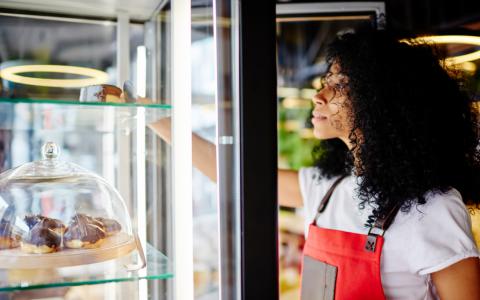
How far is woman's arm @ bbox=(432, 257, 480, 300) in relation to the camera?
3.52 ft

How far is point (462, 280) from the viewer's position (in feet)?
3.52

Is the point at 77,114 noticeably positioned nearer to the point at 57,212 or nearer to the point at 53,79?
the point at 57,212

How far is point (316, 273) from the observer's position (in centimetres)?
134

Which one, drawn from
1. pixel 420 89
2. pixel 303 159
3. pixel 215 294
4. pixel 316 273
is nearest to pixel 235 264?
pixel 215 294

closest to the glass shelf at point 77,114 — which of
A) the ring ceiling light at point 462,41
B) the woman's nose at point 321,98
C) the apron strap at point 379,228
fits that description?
the woman's nose at point 321,98

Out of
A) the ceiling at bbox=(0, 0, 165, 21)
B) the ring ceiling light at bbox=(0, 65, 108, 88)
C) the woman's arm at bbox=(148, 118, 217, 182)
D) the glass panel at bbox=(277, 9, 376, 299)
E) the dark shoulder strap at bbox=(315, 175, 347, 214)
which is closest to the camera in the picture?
the ceiling at bbox=(0, 0, 165, 21)

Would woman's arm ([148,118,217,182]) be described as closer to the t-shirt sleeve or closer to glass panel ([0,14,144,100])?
glass panel ([0,14,144,100])

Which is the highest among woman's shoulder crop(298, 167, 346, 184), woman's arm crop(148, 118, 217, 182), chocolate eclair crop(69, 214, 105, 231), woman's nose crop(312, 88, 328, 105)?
woman's nose crop(312, 88, 328, 105)

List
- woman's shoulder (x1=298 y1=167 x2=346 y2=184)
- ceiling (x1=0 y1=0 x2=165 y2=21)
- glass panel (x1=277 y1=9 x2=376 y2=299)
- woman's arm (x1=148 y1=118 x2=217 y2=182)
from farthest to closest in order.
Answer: glass panel (x1=277 y1=9 x2=376 y2=299) < woman's shoulder (x1=298 y1=167 x2=346 y2=184) < woman's arm (x1=148 y1=118 x2=217 y2=182) < ceiling (x1=0 y1=0 x2=165 y2=21)

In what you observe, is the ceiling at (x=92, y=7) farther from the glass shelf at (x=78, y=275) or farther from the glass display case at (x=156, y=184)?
the glass shelf at (x=78, y=275)

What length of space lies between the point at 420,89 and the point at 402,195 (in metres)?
0.31

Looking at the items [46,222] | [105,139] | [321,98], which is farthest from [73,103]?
[321,98]

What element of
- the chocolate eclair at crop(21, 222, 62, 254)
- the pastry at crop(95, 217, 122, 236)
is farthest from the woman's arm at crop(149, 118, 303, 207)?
the chocolate eclair at crop(21, 222, 62, 254)

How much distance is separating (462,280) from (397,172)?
12.6 inches
